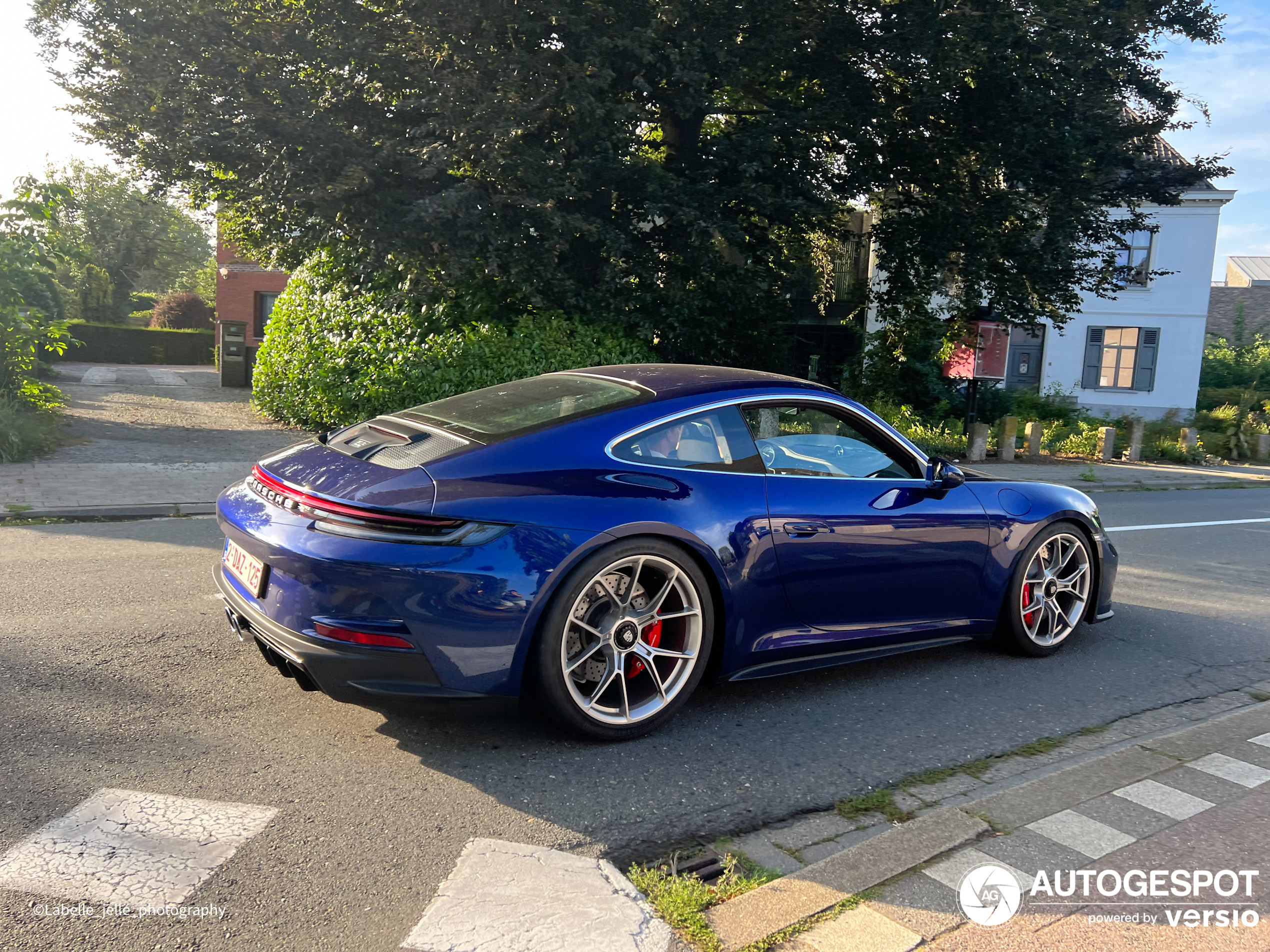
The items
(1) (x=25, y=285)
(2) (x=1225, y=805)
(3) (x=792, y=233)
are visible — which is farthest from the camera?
(3) (x=792, y=233)

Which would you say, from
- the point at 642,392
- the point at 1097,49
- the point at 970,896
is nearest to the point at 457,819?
the point at 970,896

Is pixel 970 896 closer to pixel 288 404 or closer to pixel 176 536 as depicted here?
pixel 176 536

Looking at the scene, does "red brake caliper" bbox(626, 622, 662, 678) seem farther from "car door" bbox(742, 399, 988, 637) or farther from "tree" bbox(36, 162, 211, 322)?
"tree" bbox(36, 162, 211, 322)

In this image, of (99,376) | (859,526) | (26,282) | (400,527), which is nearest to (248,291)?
(99,376)

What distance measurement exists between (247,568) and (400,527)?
2.47 feet

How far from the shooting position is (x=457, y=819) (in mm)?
3076

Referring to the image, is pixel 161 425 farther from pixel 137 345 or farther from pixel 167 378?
pixel 137 345

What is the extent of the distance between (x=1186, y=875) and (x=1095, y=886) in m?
0.32

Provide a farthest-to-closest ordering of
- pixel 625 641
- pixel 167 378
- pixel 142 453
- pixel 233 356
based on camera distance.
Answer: pixel 167 378, pixel 233 356, pixel 142 453, pixel 625 641

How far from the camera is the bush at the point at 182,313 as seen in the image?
133 feet

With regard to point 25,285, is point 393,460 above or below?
below

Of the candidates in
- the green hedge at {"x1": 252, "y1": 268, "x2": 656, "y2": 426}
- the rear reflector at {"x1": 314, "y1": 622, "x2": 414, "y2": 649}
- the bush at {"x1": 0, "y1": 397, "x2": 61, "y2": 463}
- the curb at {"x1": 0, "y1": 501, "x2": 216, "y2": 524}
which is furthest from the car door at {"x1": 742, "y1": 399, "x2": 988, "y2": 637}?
the bush at {"x1": 0, "y1": 397, "x2": 61, "y2": 463}

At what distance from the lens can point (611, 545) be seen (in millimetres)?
3562

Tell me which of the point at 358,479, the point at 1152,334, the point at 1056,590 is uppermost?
the point at 1152,334
